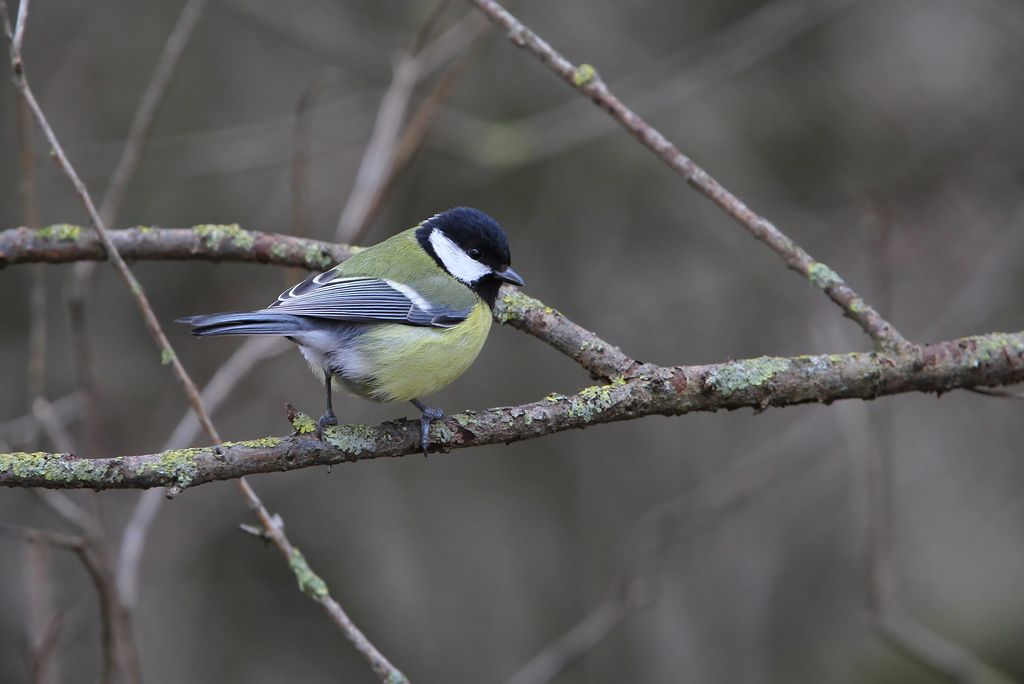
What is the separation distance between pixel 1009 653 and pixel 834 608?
44.8 inches

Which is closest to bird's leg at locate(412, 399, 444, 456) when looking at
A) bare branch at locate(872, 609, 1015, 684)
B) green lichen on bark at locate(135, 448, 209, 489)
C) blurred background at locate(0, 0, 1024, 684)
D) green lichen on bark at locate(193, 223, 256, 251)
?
green lichen on bark at locate(135, 448, 209, 489)

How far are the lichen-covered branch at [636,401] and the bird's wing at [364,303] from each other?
455 millimetres

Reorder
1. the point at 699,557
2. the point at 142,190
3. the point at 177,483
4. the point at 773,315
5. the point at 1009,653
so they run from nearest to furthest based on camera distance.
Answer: the point at 177,483 < the point at 1009,653 < the point at 142,190 < the point at 773,315 < the point at 699,557

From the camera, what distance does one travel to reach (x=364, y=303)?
9.05 feet

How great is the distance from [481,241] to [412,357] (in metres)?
0.57

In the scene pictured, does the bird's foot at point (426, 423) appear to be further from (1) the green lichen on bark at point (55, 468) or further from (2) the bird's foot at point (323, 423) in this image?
(1) the green lichen on bark at point (55, 468)

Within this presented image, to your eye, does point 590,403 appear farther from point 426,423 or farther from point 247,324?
point 247,324

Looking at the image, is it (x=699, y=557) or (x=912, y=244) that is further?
(x=699, y=557)

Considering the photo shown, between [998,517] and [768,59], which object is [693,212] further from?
[998,517]

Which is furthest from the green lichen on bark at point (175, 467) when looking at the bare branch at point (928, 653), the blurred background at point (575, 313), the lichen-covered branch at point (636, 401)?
the blurred background at point (575, 313)

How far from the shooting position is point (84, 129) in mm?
5492

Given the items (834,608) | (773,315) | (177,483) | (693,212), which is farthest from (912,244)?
(177,483)

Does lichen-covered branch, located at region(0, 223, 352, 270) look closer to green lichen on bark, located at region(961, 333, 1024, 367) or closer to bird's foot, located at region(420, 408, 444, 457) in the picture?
bird's foot, located at region(420, 408, 444, 457)

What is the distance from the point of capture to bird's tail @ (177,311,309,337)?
221 centimetres
